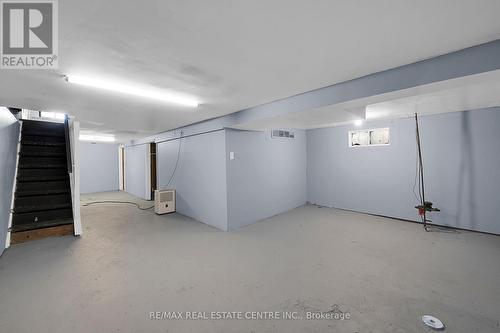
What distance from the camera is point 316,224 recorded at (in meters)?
4.51

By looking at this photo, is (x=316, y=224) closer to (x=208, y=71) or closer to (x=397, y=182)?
(x=397, y=182)

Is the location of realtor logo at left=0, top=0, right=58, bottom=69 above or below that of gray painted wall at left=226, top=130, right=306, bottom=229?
above

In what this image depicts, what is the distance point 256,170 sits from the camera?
475 cm

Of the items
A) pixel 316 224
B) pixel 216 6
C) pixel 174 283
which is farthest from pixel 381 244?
pixel 216 6

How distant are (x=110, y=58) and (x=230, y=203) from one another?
2.99 meters

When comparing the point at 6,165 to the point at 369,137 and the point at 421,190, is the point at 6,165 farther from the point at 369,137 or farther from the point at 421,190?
the point at 421,190

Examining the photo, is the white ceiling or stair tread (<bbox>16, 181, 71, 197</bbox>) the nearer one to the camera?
the white ceiling

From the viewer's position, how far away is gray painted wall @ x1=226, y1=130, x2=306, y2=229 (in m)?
4.29

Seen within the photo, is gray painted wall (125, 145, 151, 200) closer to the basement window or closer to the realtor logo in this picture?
the realtor logo

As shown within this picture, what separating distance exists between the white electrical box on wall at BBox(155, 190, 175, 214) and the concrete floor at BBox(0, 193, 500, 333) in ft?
4.51

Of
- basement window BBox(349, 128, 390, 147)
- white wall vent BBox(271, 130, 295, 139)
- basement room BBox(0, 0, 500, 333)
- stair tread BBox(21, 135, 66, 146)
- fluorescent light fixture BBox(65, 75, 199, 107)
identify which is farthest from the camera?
white wall vent BBox(271, 130, 295, 139)

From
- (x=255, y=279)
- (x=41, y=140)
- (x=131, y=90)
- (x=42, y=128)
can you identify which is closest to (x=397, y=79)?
(x=255, y=279)

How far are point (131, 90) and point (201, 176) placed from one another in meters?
2.56

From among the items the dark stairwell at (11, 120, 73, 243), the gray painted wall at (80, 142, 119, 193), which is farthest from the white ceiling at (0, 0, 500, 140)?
the gray painted wall at (80, 142, 119, 193)
